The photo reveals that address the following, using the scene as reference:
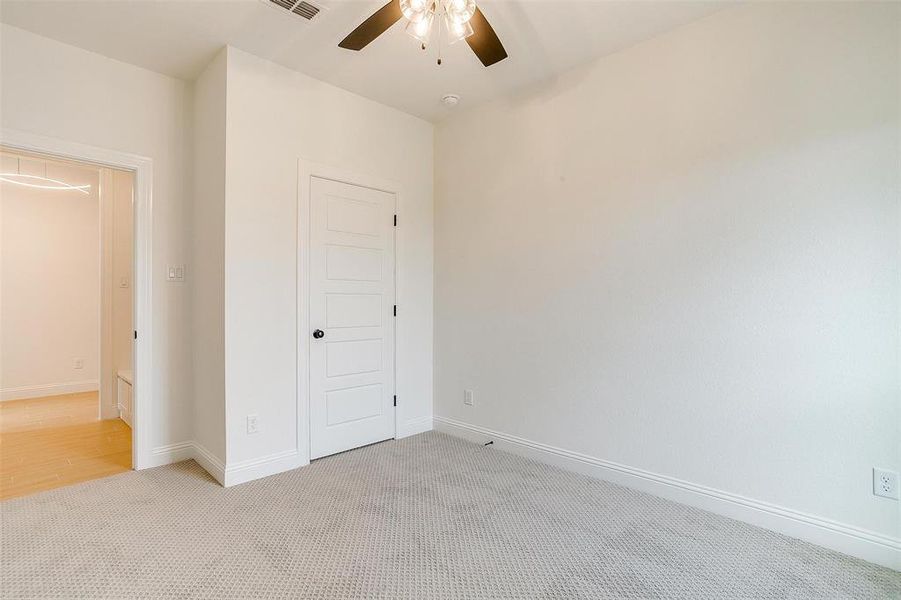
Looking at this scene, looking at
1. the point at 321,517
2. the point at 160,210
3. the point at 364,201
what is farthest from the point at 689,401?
the point at 160,210

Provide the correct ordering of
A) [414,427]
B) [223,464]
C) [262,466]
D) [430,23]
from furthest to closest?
[414,427] → [262,466] → [223,464] → [430,23]

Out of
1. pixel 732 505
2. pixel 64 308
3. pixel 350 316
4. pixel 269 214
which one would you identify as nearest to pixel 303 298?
pixel 350 316

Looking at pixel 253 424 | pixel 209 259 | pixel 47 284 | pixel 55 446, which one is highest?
pixel 209 259

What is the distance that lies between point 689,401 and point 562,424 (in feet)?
2.73

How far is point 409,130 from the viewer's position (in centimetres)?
361

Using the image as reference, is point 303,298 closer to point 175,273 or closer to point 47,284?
point 175,273

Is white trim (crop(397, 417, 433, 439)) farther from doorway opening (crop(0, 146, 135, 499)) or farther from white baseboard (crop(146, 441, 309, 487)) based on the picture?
doorway opening (crop(0, 146, 135, 499))

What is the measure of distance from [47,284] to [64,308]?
320 mm

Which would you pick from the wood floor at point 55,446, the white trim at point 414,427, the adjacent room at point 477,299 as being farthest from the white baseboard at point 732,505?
the wood floor at point 55,446

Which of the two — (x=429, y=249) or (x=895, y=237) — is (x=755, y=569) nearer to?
(x=895, y=237)

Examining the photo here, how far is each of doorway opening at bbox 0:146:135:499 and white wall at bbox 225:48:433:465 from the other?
1351 millimetres

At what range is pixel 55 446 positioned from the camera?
10.6 ft

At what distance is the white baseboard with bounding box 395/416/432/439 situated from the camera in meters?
3.52

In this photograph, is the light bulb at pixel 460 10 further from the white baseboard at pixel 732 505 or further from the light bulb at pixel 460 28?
the white baseboard at pixel 732 505
